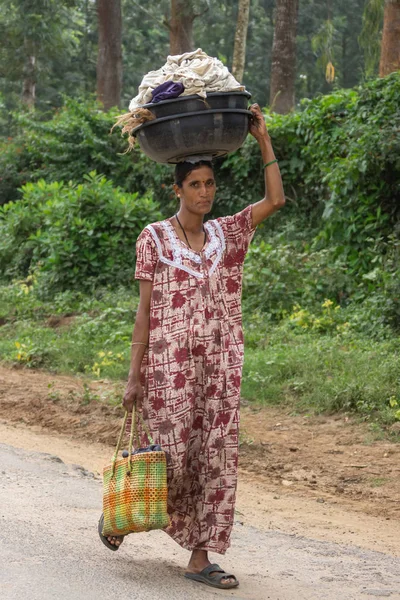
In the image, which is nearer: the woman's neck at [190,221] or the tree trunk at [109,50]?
the woman's neck at [190,221]

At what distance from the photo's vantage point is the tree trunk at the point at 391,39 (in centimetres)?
1449

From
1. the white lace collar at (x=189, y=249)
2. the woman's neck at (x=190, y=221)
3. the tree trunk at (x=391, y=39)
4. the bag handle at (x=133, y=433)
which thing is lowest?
the bag handle at (x=133, y=433)

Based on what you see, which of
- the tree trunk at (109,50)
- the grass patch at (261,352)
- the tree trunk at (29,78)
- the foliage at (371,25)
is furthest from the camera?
the tree trunk at (29,78)

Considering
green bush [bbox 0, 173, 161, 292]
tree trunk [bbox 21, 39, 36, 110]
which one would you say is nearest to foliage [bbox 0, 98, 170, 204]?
green bush [bbox 0, 173, 161, 292]

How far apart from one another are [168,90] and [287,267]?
24.7 feet

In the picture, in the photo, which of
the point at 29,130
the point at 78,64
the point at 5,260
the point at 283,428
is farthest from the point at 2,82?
the point at 283,428

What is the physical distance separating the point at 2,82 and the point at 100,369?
1097 inches

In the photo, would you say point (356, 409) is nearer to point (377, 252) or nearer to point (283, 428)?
point (283, 428)

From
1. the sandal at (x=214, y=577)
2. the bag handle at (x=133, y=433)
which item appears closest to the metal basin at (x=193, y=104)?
the bag handle at (x=133, y=433)

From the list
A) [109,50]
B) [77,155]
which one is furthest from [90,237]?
[109,50]

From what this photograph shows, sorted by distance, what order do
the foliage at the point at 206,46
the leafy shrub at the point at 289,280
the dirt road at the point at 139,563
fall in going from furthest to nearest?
the foliage at the point at 206,46 → the leafy shrub at the point at 289,280 → the dirt road at the point at 139,563

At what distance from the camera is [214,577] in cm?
418

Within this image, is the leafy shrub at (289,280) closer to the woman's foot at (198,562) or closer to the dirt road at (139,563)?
the dirt road at (139,563)

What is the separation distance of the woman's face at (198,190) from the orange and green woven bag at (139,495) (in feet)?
3.50
